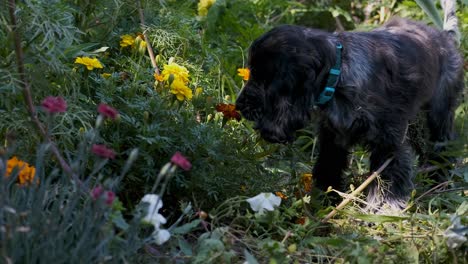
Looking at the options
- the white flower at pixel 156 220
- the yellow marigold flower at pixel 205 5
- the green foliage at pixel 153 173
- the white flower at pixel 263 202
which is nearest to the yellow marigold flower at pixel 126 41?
the green foliage at pixel 153 173

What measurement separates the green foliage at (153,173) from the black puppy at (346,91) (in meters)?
0.18

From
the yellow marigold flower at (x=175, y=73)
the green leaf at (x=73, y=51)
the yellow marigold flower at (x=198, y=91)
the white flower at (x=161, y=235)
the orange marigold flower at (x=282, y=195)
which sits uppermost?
the green leaf at (x=73, y=51)

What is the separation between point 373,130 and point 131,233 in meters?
1.77

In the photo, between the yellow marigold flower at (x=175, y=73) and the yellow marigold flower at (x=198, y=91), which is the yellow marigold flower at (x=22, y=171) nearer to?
the yellow marigold flower at (x=175, y=73)

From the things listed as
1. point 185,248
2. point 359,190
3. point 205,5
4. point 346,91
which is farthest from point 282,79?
point 205,5

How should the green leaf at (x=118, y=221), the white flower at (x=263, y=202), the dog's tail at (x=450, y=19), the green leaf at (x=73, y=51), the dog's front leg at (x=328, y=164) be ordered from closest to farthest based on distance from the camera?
1. the green leaf at (x=118, y=221)
2. the white flower at (x=263, y=202)
3. the green leaf at (x=73, y=51)
4. the dog's front leg at (x=328, y=164)
5. the dog's tail at (x=450, y=19)

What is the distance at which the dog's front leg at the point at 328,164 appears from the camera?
4176mm

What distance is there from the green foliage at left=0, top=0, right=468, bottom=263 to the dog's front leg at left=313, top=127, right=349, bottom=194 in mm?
157

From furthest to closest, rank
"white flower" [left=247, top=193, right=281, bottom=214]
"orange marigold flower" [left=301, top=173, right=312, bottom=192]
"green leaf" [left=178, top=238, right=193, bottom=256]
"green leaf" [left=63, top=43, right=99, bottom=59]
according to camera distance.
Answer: "orange marigold flower" [left=301, top=173, right=312, bottom=192], "green leaf" [left=63, top=43, right=99, bottom=59], "white flower" [left=247, top=193, right=281, bottom=214], "green leaf" [left=178, top=238, right=193, bottom=256]

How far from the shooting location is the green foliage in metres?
2.44

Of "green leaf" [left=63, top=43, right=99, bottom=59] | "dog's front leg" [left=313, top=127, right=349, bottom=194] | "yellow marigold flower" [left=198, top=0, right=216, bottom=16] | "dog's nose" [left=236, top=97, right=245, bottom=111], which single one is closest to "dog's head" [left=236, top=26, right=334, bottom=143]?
"dog's nose" [left=236, top=97, right=245, bottom=111]

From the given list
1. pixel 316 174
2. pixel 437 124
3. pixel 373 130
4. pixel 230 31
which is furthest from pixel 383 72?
pixel 230 31

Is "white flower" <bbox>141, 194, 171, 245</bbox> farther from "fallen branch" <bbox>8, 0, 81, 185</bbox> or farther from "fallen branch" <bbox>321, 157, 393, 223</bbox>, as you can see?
"fallen branch" <bbox>321, 157, 393, 223</bbox>

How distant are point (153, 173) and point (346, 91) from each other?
3.41ft
